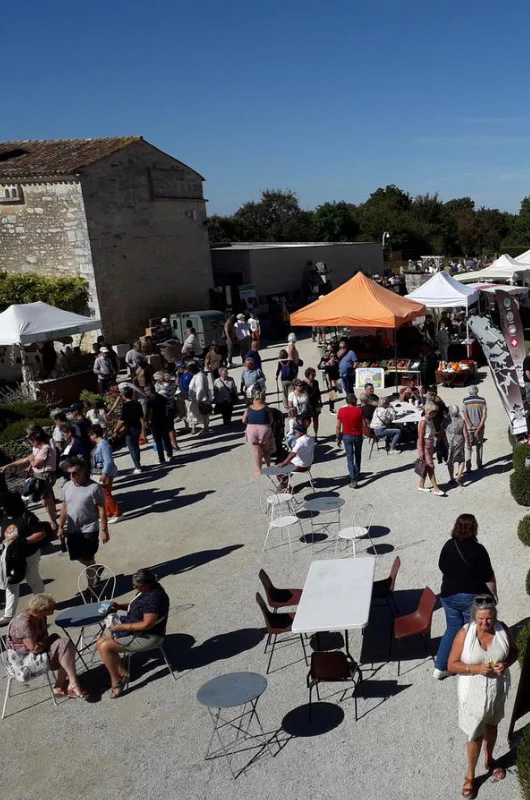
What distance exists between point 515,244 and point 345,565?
5998 centimetres

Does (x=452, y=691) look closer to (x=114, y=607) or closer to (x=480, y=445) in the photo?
(x=114, y=607)

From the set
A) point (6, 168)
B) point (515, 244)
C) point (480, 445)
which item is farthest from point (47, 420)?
point (515, 244)

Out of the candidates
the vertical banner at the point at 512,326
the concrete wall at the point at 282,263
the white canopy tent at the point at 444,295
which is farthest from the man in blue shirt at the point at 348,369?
the concrete wall at the point at 282,263

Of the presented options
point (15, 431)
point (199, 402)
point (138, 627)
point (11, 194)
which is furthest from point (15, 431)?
point (11, 194)

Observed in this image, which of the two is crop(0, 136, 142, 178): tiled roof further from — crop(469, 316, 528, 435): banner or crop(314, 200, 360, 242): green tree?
crop(314, 200, 360, 242): green tree

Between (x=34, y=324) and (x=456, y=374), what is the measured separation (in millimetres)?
9590

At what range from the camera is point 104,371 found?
1634 cm

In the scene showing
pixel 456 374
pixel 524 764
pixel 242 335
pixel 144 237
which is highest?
pixel 144 237

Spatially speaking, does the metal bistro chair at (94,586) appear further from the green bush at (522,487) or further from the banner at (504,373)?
the banner at (504,373)

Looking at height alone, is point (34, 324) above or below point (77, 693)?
above

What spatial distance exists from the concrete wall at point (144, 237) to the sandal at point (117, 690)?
1834 cm

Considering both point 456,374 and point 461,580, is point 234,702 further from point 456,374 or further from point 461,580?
point 456,374

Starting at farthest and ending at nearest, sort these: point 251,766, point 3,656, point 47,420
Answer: point 47,420, point 3,656, point 251,766

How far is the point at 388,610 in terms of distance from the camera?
22.2 feet
